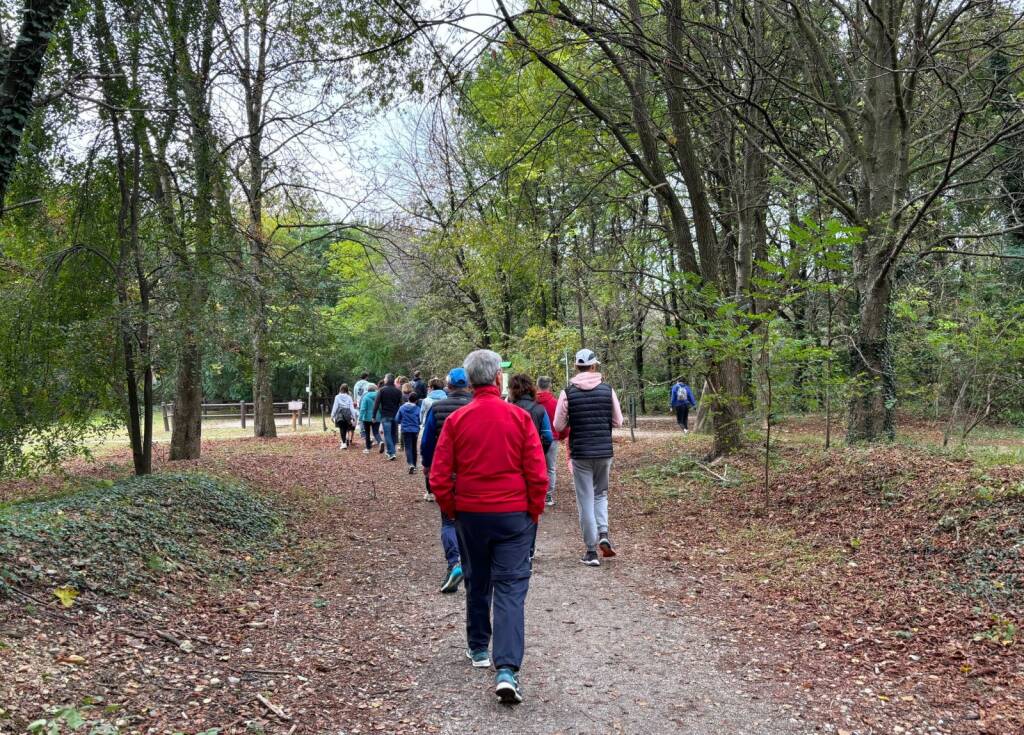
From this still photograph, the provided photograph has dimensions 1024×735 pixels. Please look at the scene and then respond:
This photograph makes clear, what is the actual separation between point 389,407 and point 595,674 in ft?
41.4

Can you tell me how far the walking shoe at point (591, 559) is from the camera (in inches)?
286

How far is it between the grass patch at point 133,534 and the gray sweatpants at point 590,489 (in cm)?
332

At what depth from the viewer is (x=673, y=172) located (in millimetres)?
17672

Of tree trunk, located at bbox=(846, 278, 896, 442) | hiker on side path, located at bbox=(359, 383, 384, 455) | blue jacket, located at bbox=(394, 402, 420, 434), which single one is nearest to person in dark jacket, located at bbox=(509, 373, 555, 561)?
tree trunk, located at bbox=(846, 278, 896, 442)

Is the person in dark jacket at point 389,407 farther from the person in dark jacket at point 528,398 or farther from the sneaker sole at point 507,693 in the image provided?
the sneaker sole at point 507,693

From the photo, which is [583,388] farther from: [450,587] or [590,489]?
[450,587]

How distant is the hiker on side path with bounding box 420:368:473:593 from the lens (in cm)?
635

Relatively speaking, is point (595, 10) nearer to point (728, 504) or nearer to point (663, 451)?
point (728, 504)

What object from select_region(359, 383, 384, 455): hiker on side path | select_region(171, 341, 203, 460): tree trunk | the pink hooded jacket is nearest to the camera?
the pink hooded jacket

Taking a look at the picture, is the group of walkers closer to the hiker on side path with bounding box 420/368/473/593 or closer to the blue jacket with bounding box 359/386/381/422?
the hiker on side path with bounding box 420/368/473/593

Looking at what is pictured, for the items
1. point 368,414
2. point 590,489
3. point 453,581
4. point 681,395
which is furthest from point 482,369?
point 681,395

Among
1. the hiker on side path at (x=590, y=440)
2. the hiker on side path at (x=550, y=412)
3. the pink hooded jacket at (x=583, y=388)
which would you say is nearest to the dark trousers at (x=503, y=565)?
the hiker on side path at (x=590, y=440)

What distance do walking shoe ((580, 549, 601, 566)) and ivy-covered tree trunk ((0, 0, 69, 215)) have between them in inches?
229

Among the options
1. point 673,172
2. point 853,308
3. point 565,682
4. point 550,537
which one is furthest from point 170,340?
point 673,172
